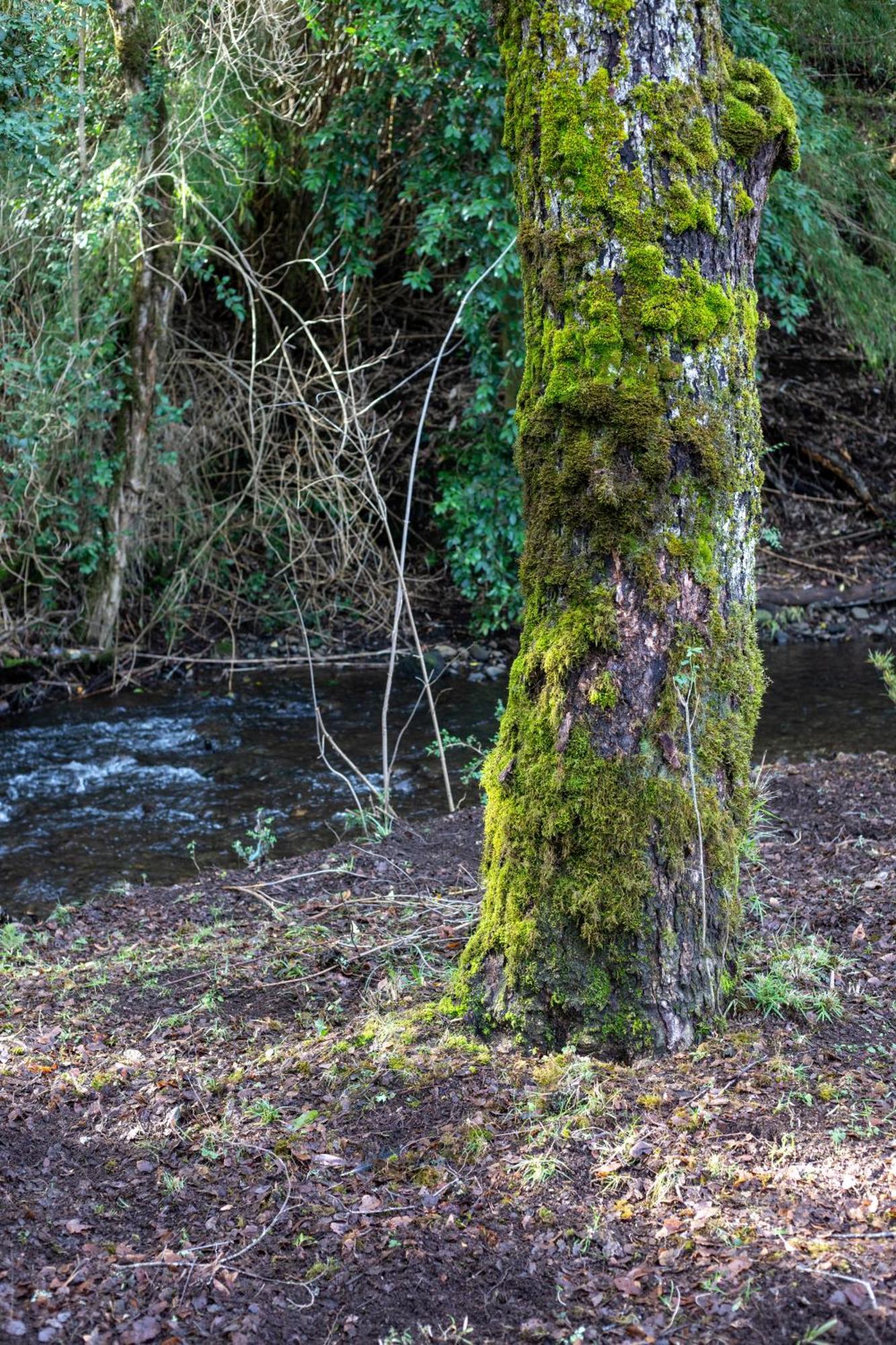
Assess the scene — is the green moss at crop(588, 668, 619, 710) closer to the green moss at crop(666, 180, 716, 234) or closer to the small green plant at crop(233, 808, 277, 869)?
the green moss at crop(666, 180, 716, 234)

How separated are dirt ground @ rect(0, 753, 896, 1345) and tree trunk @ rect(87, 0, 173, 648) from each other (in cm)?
634

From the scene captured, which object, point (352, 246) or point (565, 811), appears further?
point (352, 246)

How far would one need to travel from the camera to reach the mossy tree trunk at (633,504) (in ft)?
9.20

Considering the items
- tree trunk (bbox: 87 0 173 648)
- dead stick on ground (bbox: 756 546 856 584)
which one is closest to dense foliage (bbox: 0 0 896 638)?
tree trunk (bbox: 87 0 173 648)

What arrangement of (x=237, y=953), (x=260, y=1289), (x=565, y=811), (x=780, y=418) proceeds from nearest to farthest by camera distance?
(x=260, y=1289) → (x=565, y=811) → (x=237, y=953) → (x=780, y=418)

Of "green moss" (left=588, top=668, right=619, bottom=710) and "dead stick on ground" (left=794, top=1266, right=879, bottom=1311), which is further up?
"green moss" (left=588, top=668, right=619, bottom=710)

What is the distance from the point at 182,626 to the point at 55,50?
5197mm

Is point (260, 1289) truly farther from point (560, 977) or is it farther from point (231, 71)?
point (231, 71)

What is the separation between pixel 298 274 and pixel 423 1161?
9.79 m

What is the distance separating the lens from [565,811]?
287cm

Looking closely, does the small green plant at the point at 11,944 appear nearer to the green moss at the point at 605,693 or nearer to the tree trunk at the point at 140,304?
the green moss at the point at 605,693

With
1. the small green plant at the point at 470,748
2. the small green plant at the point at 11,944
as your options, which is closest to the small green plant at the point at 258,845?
the small green plant at the point at 470,748

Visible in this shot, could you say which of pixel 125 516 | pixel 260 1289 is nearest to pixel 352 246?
pixel 125 516

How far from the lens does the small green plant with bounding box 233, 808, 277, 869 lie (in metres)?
5.36
